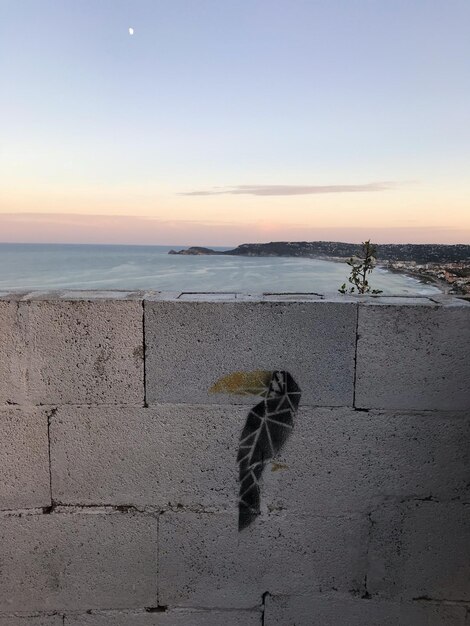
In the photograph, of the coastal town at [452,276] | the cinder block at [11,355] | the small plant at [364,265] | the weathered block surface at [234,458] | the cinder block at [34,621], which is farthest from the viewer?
the small plant at [364,265]

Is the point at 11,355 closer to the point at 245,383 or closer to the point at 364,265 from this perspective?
the point at 245,383

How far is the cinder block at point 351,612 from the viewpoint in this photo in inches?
82.2

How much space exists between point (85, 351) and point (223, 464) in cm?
75

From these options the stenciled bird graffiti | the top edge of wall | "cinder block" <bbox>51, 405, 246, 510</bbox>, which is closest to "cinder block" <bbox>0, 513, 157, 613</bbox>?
"cinder block" <bbox>51, 405, 246, 510</bbox>

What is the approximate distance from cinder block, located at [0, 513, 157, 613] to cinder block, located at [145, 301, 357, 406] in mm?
619

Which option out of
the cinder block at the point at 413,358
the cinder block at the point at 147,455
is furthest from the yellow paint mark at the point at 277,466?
the cinder block at the point at 413,358

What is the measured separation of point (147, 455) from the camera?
1996mm

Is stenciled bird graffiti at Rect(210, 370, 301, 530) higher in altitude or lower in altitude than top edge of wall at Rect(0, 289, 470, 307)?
lower

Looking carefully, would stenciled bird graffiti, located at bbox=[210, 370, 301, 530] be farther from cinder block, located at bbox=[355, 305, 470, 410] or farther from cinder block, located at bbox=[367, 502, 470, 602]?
cinder block, located at bbox=[367, 502, 470, 602]

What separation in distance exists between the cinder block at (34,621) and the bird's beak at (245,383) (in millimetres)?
1264

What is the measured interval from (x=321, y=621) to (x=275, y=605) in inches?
8.7

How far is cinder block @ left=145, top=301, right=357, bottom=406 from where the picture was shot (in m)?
1.89

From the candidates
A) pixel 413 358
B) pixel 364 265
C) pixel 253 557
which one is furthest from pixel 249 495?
pixel 364 265

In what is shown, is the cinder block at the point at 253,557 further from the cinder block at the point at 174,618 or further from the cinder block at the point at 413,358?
the cinder block at the point at 413,358
